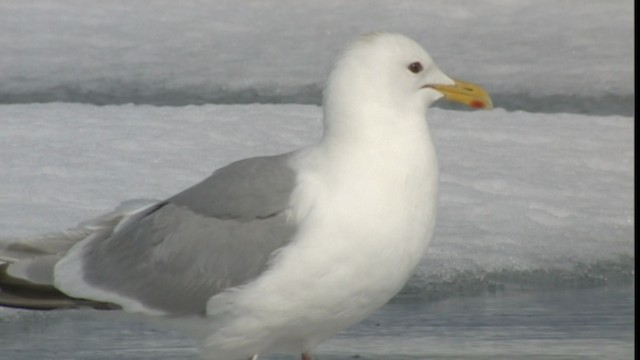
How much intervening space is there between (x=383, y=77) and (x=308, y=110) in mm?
3731

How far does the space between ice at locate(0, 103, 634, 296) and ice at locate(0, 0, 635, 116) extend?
0.38m

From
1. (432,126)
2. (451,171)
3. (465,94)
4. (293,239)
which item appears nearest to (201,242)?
(293,239)

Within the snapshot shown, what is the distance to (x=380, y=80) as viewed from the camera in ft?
14.7

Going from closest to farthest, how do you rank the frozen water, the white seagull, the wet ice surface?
1. the white seagull
2. the wet ice surface
3. the frozen water

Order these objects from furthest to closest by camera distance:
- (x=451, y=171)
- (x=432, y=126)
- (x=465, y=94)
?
(x=432, y=126)
(x=451, y=171)
(x=465, y=94)

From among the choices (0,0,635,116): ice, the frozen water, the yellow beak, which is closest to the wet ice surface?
the frozen water

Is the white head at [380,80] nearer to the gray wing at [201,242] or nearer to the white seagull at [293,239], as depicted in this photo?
the white seagull at [293,239]

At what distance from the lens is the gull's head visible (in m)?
4.46

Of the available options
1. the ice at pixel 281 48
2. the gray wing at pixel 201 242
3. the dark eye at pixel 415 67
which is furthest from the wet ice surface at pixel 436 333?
the ice at pixel 281 48

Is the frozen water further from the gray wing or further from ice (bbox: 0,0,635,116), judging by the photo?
the gray wing

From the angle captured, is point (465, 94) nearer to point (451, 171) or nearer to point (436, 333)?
point (436, 333)

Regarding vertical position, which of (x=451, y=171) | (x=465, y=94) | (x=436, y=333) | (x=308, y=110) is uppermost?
(x=308, y=110)

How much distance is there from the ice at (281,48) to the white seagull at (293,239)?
154 inches

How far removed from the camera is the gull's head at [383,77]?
4.46 m
